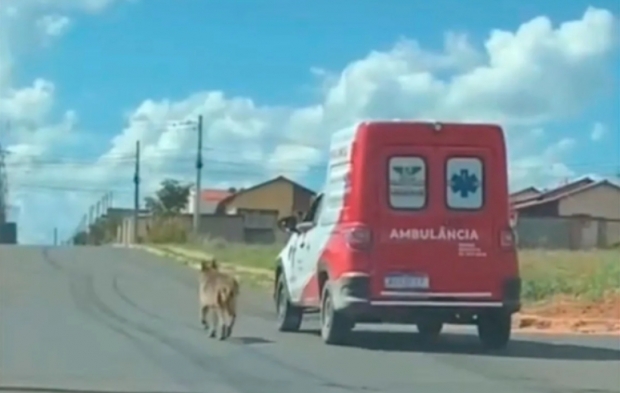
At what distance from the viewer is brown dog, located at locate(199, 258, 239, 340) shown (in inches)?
758

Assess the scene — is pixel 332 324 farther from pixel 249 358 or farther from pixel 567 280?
pixel 567 280

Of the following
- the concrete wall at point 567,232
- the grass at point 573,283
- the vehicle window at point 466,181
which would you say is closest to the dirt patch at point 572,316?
the grass at point 573,283

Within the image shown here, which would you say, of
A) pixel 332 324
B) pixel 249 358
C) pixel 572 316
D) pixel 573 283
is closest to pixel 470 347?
pixel 332 324

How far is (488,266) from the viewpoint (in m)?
18.4

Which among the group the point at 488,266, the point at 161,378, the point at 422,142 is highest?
the point at 422,142

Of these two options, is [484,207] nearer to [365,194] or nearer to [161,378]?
[365,194]

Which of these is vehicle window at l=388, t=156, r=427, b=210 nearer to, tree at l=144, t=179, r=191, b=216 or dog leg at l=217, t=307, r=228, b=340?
dog leg at l=217, t=307, r=228, b=340

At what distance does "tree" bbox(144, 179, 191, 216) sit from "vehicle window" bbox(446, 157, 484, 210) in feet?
309

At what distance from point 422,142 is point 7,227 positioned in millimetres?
82693

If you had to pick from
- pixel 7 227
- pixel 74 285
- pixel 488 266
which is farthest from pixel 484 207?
pixel 7 227

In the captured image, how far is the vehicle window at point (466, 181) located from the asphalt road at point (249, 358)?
1811 millimetres

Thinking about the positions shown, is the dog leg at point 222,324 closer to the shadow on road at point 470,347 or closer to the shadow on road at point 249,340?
the shadow on road at point 249,340

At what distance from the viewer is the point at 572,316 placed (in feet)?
81.8

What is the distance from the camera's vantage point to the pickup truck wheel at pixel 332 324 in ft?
61.0
